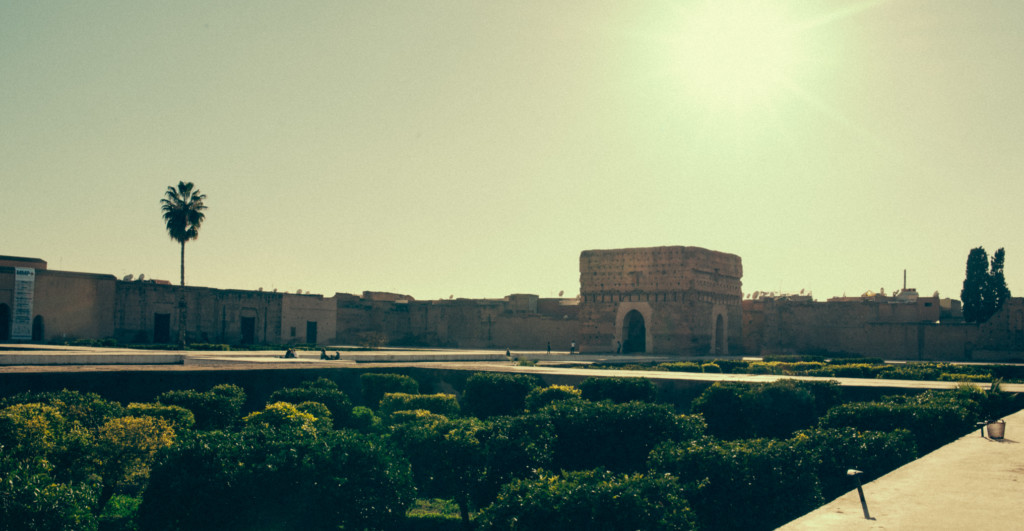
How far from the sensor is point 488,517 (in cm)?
660

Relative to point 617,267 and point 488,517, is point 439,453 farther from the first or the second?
point 617,267

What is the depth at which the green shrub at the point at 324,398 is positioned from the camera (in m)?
13.6

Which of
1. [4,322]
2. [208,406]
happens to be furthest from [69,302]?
[208,406]

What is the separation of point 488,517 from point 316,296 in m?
37.4

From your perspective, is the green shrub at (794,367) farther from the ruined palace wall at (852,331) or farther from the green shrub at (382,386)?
the ruined palace wall at (852,331)

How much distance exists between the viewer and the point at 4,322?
3027cm

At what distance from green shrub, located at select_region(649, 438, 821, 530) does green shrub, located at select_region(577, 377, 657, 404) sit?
5.24 metres

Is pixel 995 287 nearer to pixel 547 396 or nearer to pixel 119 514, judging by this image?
pixel 547 396

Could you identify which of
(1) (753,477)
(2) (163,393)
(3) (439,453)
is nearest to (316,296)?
(2) (163,393)

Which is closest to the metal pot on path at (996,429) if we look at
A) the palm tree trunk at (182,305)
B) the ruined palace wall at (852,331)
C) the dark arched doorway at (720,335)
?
the dark arched doorway at (720,335)

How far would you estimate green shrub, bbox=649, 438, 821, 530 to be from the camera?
765cm

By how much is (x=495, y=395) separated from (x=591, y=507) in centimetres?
796

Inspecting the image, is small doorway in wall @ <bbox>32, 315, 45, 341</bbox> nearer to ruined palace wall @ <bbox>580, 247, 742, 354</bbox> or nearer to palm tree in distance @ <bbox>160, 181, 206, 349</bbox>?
palm tree in distance @ <bbox>160, 181, 206, 349</bbox>

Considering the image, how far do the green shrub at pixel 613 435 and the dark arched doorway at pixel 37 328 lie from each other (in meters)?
28.6
